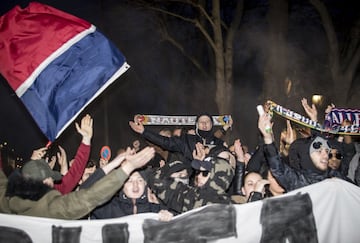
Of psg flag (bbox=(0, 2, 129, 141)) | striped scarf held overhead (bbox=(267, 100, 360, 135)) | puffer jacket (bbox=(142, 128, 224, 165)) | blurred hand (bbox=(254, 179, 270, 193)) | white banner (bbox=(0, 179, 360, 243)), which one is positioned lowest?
white banner (bbox=(0, 179, 360, 243))

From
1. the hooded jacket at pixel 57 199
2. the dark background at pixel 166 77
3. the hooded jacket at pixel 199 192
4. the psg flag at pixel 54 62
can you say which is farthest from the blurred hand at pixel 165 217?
the dark background at pixel 166 77

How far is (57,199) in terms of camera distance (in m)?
3.00

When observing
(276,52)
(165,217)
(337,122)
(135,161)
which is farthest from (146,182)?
(276,52)

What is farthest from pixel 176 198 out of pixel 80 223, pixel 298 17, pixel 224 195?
pixel 298 17

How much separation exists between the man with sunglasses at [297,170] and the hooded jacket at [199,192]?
0.34m

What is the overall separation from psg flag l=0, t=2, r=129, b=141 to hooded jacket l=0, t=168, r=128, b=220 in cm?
89

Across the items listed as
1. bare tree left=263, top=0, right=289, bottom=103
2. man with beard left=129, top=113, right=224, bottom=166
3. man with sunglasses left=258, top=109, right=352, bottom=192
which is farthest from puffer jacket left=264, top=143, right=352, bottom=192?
bare tree left=263, top=0, right=289, bottom=103

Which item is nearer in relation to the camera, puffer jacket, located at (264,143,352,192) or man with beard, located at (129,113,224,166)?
puffer jacket, located at (264,143,352,192)

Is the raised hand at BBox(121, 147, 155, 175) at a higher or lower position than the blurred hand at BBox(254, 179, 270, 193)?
higher

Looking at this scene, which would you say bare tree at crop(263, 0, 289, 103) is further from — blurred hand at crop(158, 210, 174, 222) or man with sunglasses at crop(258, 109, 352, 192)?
blurred hand at crop(158, 210, 174, 222)

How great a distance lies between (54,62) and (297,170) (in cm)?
237

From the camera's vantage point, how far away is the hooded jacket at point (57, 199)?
2887mm

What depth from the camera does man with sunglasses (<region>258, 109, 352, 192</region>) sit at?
330 centimetres

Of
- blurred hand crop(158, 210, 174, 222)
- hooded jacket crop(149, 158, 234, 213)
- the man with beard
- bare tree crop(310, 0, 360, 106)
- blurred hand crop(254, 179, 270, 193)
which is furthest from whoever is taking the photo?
bare tree crop(310, 0, 360, 106)
